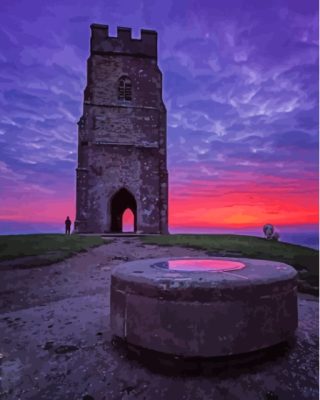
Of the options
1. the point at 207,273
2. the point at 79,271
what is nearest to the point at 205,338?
the point at 207,273

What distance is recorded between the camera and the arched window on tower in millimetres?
20328

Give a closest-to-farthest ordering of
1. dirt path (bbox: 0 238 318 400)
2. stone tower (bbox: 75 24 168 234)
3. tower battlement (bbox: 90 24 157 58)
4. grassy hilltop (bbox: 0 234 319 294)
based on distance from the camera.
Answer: dirt path (bbox: 0 238 318 400) < grassy hilltop (bbox: 0 234 319 294) < stone tower (bbox: 75 24 168 234) < tower battlement (bbox: 90 24 157 58)

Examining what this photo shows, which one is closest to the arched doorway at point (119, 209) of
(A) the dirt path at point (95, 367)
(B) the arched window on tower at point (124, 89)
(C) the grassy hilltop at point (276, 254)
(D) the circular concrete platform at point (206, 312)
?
(B) the arched window on tower at point (124, 89)

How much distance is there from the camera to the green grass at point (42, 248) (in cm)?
953

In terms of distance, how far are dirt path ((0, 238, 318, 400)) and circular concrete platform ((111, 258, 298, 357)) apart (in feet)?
0.94

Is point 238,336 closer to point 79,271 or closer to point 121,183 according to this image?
point 79,271

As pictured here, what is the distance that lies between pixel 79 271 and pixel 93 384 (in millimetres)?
5859

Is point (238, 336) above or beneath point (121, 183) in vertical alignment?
beneath

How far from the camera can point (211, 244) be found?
41.7 feet

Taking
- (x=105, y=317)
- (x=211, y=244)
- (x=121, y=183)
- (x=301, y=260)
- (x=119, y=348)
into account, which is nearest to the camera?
(x=119, y=348)

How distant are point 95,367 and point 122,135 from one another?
17.5 metres

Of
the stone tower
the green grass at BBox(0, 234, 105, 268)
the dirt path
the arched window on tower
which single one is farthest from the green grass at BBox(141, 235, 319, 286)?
the arched window on tower

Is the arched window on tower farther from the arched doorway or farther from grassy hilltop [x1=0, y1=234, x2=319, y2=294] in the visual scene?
grassy hilltop [x1=0, y1=234, x2=319, y2=294]

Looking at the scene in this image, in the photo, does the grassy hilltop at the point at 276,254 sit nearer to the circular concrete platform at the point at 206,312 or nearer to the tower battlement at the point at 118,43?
the circular concrete platform at the point at 206,312
